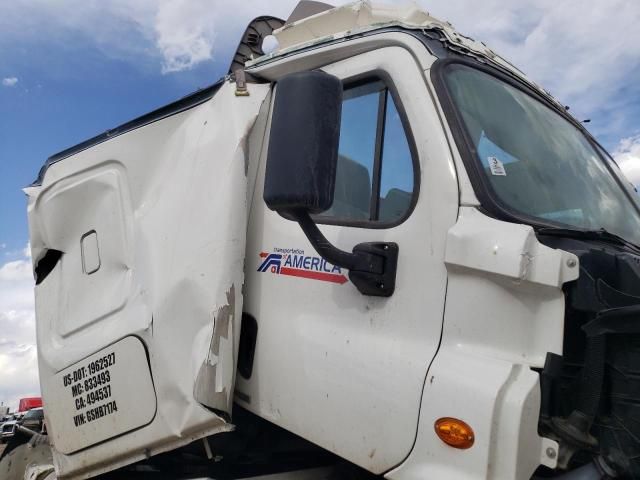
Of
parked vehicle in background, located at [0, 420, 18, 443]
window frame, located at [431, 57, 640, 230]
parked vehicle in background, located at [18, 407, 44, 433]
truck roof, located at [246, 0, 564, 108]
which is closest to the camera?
window frame, located at [431, 57, 640, 230]

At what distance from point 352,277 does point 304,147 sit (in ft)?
1.70

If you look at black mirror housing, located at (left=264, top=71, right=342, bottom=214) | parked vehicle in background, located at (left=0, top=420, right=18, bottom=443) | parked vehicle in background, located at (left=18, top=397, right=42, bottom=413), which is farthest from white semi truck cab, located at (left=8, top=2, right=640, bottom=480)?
parked vehicle in background, located at (left=18, top=397, right=42, bottom=413)

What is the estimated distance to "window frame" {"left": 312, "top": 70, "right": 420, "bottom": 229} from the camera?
2113mm

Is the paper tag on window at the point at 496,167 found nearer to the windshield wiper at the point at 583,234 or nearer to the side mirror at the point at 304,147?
the windshield wiper at the point at 583,234

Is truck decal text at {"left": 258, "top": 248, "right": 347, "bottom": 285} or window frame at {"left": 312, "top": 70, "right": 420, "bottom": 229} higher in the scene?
window frame at {"left": 312, "top": 70, "right": 420, "bottom": 229}

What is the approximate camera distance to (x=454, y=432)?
5.89 ft

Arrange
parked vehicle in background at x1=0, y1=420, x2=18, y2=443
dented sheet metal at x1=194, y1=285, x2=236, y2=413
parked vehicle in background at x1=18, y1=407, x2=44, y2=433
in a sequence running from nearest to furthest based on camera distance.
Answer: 1. dented sheet metal at x1=194, y1=285, x2=236, y2=413
2. parked vehicle in background at x1=18, y1=407, x2=44, y2=433
3. parked vehicle in background at x1=0, y1=420, x2=18, y2=443

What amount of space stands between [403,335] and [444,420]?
0.31 m

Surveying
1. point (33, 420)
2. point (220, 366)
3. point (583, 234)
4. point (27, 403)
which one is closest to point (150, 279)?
point (220, 366)

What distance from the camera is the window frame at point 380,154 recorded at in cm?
211

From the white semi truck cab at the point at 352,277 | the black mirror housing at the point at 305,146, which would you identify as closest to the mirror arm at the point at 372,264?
the white semi truck cab at the point at 352,277

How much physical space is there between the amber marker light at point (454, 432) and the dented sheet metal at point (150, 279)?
3.07 feet

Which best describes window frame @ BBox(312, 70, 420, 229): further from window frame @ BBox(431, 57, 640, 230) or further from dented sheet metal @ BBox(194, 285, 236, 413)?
dented sheet metal @ BBox(194, 285, 236, 413)

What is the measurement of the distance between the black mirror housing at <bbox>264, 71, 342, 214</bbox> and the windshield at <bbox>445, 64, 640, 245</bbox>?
0.55 m
